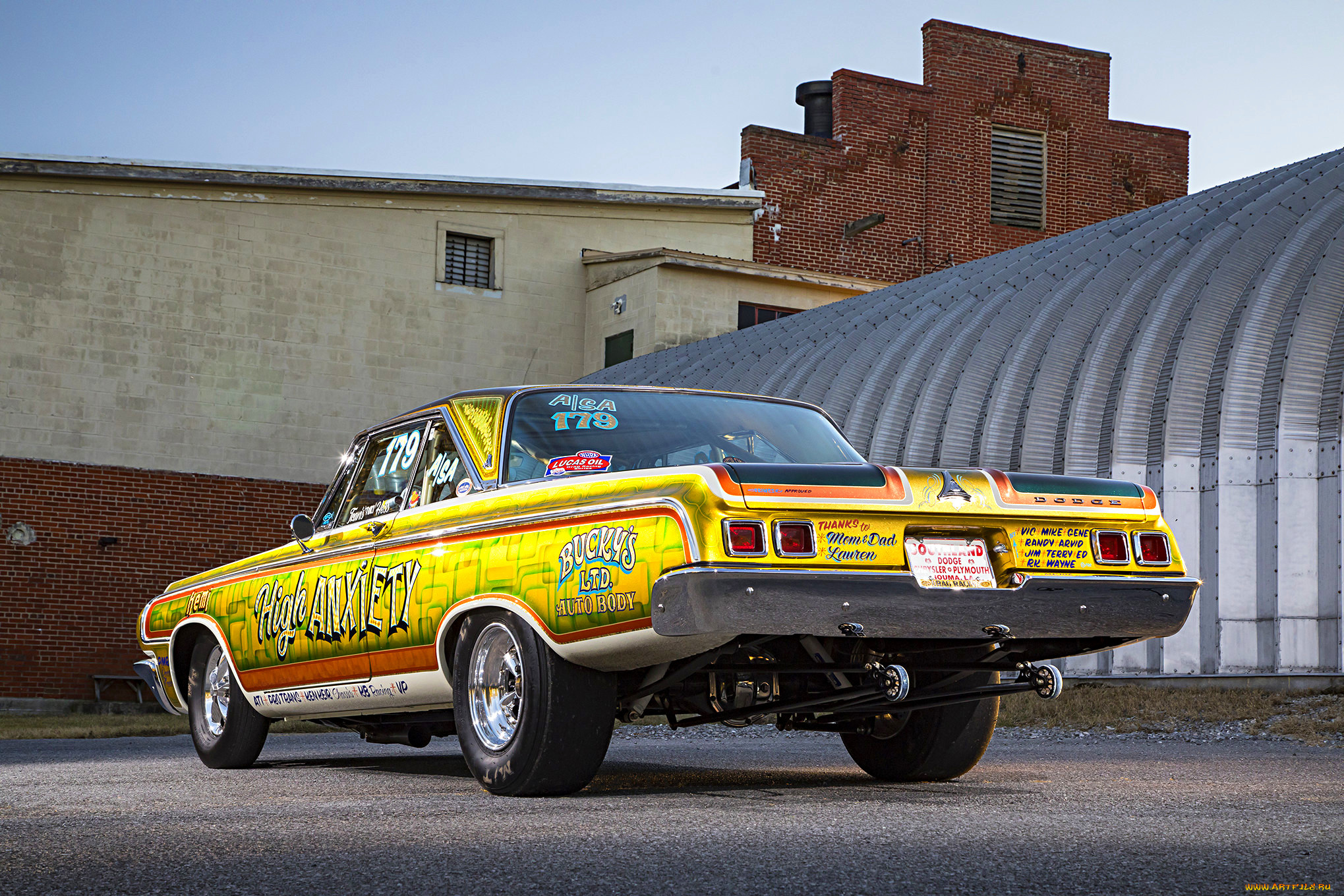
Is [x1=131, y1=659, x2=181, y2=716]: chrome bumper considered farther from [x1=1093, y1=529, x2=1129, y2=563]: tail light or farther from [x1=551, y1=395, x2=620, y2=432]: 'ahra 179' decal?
[x1=1093, y1=529, x2=1129, y2=563]: tail light

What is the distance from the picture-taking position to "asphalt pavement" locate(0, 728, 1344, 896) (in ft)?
12.9

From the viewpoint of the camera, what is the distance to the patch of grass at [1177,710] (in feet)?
35.6

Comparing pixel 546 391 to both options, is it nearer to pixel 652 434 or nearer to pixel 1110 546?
pixel 652 434

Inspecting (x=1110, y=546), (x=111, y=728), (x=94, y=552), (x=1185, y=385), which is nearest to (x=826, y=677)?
(x=1110, y=546)

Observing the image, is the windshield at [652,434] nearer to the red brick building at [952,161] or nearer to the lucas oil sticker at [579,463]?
the lucas oil sticker at [579,463]

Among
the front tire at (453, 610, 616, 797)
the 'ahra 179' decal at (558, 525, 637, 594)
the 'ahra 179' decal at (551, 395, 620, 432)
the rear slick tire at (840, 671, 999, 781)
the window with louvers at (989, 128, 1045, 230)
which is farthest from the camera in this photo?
the window with louvers at (989, 128, 1045, 230)

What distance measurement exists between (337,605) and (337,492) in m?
1.03

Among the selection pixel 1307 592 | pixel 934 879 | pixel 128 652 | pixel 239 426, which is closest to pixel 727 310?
pixel 239 426

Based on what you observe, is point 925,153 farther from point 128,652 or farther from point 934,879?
point 934,879

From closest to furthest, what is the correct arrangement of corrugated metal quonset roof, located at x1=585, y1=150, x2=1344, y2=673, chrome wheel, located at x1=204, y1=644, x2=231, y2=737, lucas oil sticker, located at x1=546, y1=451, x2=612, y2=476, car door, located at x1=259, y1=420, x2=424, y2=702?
lucas oil sticker, located at x1=546, y1=451, x2=612, y2=476
car door, located at x1=259, y1=420, x2=424, y2=702
chrome wheel, located at x1=204, y1=644, x2=231, y2=737
corrugated metal quonset roof, located at x1=585, y1=150, x2=1344, y2=673

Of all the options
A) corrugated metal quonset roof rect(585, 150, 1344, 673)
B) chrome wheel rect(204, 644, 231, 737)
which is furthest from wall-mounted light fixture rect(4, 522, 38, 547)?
chrome wheel rect(204, 644, 231, 737)

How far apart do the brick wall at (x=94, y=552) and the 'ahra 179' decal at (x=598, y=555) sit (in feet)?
70.0

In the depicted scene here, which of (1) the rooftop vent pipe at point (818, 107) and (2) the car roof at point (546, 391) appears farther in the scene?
(1) the rooftop vent pipe at point (818, 107)

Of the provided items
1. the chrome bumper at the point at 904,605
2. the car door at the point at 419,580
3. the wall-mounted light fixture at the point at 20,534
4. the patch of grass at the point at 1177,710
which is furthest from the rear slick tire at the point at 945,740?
the wall-mounted light fixture at the point at 20,534
